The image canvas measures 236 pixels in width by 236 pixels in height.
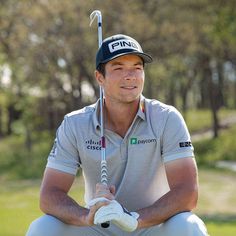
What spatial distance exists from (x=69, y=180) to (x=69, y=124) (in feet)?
1.06

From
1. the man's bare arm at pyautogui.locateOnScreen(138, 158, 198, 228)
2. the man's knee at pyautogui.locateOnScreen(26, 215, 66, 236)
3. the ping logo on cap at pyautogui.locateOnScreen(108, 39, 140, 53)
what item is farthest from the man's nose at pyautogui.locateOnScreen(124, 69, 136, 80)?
the man's knee at pyautogui.locateOnScreen(26, 215, 66, 236)

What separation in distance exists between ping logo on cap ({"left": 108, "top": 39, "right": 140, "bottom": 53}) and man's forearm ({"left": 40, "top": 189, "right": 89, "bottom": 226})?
2.78 ft

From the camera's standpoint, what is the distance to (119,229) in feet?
11.7

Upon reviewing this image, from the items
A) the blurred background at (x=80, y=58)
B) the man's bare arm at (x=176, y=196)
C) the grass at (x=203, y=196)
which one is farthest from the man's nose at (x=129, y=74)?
the blurred background at (x=80, y=58)

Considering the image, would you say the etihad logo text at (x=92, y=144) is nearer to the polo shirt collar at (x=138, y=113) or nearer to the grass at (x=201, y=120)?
the polo shirt collar at (x=138, y=113)

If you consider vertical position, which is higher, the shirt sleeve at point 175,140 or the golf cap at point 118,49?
the golf cap at point 118,49

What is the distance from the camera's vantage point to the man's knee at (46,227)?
11.0 ft

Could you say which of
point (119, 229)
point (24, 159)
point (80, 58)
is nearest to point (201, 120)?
point (24, 159)

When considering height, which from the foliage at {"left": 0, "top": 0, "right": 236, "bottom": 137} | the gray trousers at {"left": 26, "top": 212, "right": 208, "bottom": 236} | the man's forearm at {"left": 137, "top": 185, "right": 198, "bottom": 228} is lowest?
the gray trousers at {"left": 26, "top": 212, "right": 208, "bottom": 236}

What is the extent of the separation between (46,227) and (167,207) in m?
0.63

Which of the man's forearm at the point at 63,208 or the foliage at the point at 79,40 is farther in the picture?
the foliage at the point at 79,40

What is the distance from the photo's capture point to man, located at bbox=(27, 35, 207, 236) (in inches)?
136

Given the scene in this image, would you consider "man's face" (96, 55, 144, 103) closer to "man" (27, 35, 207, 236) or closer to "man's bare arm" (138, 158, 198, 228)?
"man" (27, 35, 207, 236)

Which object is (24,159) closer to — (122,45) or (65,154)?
(65,154)
